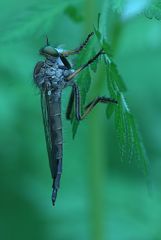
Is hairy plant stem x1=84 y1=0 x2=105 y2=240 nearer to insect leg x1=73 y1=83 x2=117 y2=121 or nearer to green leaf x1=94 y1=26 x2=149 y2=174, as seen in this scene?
insect leg x1=73 y1=83 x2=117 y2=121

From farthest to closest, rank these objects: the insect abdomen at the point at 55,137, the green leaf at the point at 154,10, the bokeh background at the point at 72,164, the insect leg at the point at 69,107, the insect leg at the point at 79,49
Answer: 1. the bokeh background at the point at 72,164
2. the insect leg at the point at 69,107
3. the insect abdomen at the point at 55,137
4. the insect leg at the point at 79,49
5. the green leaf at the point at 154,10

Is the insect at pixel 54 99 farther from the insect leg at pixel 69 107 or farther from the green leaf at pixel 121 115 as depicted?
the green leaf at pixel 121 115

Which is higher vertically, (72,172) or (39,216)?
(72,172)

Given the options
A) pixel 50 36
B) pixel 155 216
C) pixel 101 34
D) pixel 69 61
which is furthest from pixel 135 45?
pixel 101 34

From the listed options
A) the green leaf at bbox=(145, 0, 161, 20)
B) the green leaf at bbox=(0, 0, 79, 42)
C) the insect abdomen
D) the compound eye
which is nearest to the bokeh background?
the green leaf at bbox=(0, 0, 79, 42)

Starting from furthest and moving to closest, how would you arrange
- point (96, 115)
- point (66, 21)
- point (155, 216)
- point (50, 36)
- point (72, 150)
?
point (66, 21) → point (50, 36) → point (72, 150) → point (155, 216) → point (96, 115)

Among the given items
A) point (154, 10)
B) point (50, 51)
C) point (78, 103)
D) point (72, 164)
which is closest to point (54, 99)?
point (78, 103)

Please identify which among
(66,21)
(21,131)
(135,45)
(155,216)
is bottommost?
(155,216)

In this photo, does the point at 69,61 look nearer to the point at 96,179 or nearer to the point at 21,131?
the point at 96,179

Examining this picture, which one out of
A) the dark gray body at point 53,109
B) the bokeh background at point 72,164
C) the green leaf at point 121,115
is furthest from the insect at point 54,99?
the bokeh background at point 72,164
